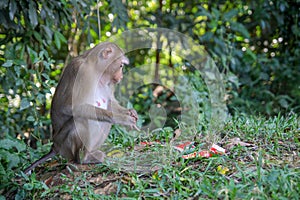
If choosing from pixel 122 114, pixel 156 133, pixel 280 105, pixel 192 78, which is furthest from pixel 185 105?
pixel 122 114

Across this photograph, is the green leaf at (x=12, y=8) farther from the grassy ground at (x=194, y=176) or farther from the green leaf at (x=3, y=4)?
the grassy ground at (x=194, y=176)

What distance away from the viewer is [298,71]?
6.32m

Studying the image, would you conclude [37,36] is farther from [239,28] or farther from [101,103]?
[239,28]

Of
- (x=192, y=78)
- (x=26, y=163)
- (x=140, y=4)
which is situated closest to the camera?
(x=26, y=163)

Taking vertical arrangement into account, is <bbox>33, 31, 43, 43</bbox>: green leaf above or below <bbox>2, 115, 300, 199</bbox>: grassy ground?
above

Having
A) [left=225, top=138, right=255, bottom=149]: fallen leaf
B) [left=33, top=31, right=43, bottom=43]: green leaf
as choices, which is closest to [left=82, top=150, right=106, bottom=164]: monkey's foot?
[left=225, top=138, right=255, bottom=149]: fallen leaf

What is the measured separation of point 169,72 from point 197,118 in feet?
2.62

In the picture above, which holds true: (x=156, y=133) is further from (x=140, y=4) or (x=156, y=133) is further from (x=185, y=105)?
(x=140, y=4)

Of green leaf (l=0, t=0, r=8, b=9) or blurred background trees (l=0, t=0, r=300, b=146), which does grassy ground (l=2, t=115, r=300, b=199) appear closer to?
green leaf (l=0, t=0, r=8, b=9)

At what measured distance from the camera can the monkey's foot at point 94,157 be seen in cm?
320

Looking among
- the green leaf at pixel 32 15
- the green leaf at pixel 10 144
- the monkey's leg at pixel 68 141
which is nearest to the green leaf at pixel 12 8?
the green leaf at pixel 32 15

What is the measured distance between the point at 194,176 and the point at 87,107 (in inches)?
33.5

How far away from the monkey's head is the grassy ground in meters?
0.64

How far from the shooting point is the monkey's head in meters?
3.08
